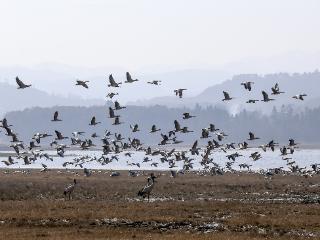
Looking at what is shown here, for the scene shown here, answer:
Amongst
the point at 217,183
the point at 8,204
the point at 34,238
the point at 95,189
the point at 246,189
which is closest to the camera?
the point at 34,238

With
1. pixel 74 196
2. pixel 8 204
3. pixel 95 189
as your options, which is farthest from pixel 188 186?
pixel 8 204

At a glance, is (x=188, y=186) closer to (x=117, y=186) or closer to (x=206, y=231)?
(x=117, y=186)

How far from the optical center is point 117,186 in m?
77.8

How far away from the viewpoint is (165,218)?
145ft

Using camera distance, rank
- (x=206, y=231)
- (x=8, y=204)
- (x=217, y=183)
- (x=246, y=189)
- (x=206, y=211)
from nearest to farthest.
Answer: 1. (x=206, y=231)
2. (x=206, y=211)
3. (x=8, y=204)
4. (x=246, y=189)
5. (x=217, y=183)

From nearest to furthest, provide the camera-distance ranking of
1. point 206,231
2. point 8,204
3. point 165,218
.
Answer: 1. point 206,231
2. point 165,218
3. point 8,204

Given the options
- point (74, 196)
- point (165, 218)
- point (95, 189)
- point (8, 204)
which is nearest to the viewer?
point (165, 218)

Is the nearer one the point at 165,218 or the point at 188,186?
the point at 165,218

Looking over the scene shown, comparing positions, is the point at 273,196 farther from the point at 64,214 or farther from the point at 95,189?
the point at 64,214

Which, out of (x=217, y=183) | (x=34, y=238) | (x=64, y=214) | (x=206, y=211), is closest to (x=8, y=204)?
(x=64, y=214)

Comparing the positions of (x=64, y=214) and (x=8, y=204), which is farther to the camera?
(x=8, y=204)

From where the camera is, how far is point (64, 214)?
4547cm

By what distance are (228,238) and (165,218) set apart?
319 inches

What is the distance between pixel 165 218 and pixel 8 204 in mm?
14244
